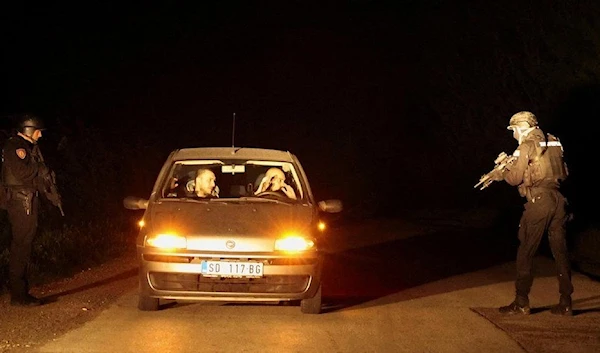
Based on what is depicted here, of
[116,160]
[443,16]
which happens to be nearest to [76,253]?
[116,160]

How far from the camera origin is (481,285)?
11.5 m

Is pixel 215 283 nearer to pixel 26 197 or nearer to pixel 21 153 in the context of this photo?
pixel 26 197

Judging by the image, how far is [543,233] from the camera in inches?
366

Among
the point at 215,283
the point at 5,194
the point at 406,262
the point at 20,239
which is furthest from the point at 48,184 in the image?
the point at 406,262

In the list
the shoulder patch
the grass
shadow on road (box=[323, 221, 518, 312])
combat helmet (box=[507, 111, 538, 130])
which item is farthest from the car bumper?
the grass

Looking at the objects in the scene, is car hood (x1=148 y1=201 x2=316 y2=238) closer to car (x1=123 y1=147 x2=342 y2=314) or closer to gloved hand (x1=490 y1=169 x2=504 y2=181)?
car (x1=123 y1=147 x2=342 y2=314)

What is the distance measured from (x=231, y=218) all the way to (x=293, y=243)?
625mm

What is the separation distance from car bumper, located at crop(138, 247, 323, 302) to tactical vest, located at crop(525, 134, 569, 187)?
7.61 ft

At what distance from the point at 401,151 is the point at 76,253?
19.6 meters

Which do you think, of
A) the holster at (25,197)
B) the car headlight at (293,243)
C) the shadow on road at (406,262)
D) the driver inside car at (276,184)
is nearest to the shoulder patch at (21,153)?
the holster at (25,197)

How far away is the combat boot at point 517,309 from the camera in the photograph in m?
9.32

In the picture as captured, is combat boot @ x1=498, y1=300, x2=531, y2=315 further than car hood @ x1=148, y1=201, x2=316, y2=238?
Yes

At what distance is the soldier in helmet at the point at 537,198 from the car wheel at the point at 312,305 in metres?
1.83

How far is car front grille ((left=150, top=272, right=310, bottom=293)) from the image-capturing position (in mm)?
8625
